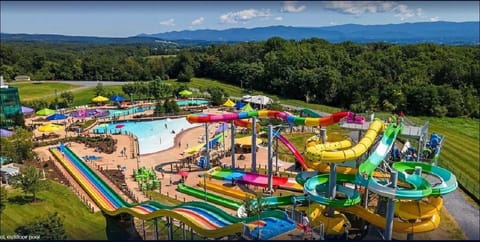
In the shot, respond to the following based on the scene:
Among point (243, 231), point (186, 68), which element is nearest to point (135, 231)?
point (243, 231)

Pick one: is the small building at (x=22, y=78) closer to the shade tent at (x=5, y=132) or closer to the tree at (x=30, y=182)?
the shade tent at (x=5, y=132)

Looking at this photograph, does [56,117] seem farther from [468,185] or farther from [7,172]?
[468,185]

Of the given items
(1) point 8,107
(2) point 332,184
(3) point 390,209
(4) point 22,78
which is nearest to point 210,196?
(2) point 332,184

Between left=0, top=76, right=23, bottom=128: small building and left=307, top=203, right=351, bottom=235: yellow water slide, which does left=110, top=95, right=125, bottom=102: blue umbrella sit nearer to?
left=0, top=76, right=23, bottom=128: small building

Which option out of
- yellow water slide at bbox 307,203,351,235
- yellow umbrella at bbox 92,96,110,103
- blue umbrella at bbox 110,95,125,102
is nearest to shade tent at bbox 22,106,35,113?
yellow umbrella at bbox 92,96,110,103

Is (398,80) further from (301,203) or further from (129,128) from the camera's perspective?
(301,203)
